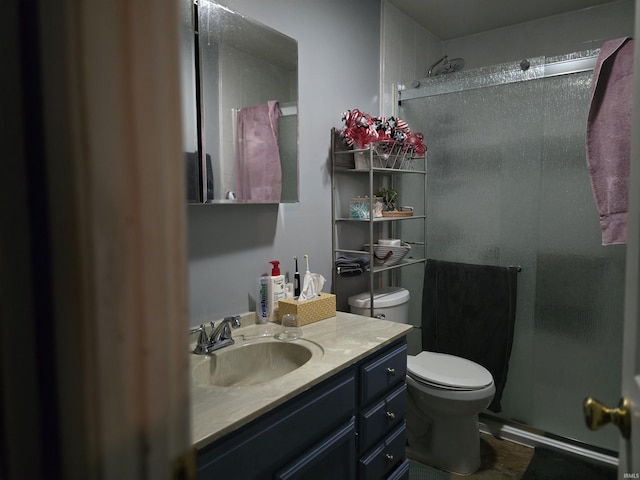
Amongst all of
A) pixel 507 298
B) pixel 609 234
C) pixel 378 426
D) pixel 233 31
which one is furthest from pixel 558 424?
pixel 233 31

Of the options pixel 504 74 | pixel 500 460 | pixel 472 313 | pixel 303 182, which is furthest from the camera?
pixel 472 313

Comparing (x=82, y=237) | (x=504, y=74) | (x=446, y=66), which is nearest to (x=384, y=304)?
(x=504, y=74)

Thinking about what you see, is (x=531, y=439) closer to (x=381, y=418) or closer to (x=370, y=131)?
(x=381, y=418)

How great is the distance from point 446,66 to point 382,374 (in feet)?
7.94

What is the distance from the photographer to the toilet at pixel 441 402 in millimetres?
1948

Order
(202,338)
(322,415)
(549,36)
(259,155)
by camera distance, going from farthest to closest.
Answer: (549,36), (259,155), (202,338), (322,415)

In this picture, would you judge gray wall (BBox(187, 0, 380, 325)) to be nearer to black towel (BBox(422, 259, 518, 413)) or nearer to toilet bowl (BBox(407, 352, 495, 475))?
toilet bowl (BBox(407, 352, 495, 475))

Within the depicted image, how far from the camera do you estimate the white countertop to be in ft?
3.16

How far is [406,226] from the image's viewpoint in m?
2.67

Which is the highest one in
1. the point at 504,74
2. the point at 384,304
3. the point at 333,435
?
the point at 504,74

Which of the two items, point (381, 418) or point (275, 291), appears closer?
point (381, 418)

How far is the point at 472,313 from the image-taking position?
2418 mm

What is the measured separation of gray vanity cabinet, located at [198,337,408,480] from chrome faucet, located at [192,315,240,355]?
0.40 metres

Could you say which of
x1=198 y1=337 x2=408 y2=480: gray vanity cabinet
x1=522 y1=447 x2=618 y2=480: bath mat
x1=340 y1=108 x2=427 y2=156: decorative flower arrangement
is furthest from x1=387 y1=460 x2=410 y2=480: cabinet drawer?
x1=340 y1=108 x2=427 y2=156: decorative flower arrangement
